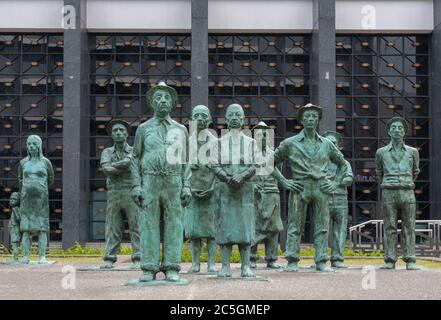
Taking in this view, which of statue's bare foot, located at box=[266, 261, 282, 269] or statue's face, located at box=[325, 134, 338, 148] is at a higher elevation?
statue's face, located at box=[325, 134, 338, 148]

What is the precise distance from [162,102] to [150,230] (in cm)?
151

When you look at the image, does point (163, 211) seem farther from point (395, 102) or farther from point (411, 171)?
point (395, 102)

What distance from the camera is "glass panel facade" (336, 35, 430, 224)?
102 ft

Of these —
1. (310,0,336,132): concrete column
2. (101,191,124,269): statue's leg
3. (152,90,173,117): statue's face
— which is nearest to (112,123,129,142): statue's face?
(101,191,124,269): statue's leg

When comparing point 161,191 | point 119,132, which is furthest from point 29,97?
point 161,191

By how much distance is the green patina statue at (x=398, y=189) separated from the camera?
12.6 m

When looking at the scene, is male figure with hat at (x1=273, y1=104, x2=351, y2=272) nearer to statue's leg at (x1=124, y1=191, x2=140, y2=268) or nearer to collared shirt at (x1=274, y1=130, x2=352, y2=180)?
collared shirt at (x1=274, y1=130, x2=352, y2=180)

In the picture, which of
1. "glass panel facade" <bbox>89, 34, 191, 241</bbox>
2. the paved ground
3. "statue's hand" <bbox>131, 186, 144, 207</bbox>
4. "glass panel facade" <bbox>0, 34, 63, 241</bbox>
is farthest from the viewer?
"glass panel facade" <bbox>89, 34, 191, 241</bbox>

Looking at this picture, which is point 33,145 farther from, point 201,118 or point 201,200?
point 201,200

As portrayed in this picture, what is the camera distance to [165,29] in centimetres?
2989

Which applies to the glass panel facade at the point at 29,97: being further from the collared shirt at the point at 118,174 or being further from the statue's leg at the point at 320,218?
the statue's leg at the point at 320,218

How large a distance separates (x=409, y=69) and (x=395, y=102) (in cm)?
154

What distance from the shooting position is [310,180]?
11.1 m

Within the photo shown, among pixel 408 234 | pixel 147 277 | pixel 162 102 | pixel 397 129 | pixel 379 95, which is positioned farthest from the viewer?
pixel 379 95
